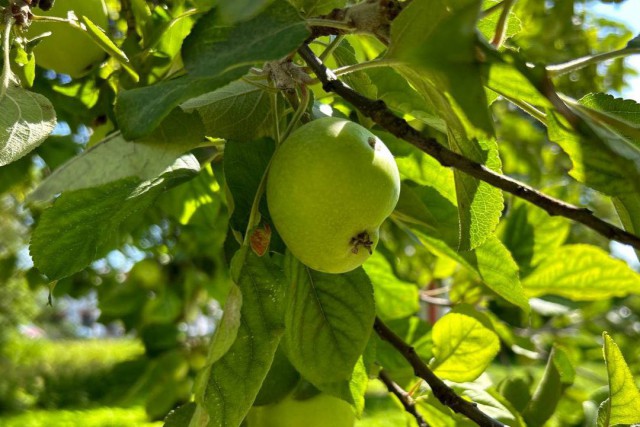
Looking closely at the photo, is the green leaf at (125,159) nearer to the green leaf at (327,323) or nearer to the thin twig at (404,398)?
the green leaf at (327,323)

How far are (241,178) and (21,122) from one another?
216mm

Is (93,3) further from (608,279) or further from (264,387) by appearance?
(608,279)

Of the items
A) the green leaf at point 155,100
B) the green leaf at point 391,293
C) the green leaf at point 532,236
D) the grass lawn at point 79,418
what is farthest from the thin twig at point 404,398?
the grass lawn at point 79,418

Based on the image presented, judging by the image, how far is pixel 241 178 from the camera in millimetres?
690

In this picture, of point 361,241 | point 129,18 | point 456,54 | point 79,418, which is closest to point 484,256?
point 361,241

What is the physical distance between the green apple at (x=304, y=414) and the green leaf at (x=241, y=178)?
31 cm

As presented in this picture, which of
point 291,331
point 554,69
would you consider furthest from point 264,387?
point 554,69

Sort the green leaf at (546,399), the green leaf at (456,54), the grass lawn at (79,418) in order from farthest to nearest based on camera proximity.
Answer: the grass lawn at (79,418) → the green leaf at (546,399) → the green leaf at (456,54)

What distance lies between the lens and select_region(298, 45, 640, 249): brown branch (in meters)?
0.46

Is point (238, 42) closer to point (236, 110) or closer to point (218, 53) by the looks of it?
point (218, 53)

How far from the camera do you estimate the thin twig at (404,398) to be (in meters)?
0.90

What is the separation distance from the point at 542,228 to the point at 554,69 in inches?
28.9

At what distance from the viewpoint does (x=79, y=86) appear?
3.42 feet

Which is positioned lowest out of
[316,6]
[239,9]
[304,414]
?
[304,414]
